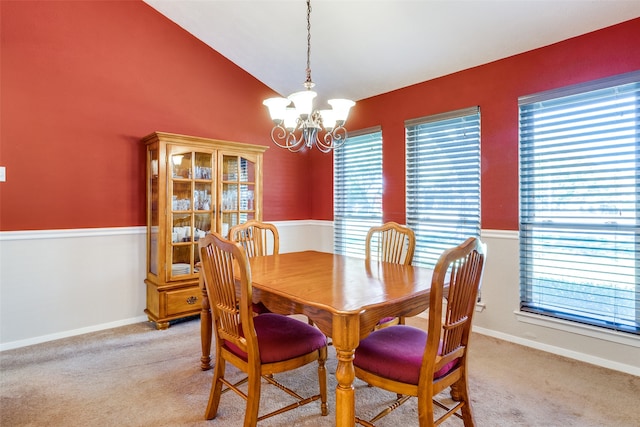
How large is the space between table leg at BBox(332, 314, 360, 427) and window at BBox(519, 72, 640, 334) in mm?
2102

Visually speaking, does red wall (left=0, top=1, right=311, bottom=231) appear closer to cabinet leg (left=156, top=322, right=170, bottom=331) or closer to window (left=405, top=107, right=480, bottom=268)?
cabinet leg (left=156, top=322, right=170, bottom=331)

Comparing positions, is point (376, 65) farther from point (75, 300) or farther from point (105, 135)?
point (75, 300)

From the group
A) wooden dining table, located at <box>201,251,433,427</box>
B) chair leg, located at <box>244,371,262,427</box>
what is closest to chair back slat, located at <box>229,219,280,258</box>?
wooden dining table, located at <box>201,251,433,427</box>

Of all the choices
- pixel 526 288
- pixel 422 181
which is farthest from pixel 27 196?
pixel 526 288

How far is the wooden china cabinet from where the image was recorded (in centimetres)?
318

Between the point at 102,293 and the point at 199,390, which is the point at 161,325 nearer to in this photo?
the point at 102,293

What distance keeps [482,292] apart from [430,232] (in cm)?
70

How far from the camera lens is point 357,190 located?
→ 4184 millimetres

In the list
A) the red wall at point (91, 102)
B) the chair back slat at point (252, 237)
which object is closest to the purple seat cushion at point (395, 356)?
the chair back slat at point (252, 237)

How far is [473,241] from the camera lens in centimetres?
149

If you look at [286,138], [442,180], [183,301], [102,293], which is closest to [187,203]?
[183,301]

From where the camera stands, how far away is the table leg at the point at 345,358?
55.0 inches

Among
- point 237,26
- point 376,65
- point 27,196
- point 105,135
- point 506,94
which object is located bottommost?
point 27,196

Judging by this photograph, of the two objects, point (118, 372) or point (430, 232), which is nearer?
point (118, 372)
